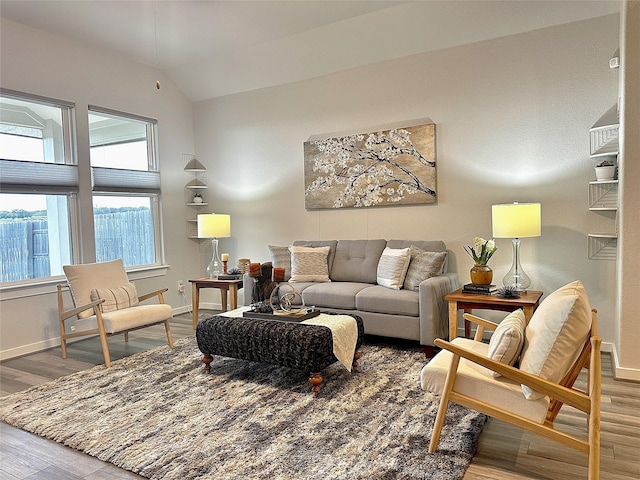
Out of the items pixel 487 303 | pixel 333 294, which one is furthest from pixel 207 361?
pixel 487 303

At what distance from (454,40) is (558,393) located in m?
3.51

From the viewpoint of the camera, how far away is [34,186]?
4.28m

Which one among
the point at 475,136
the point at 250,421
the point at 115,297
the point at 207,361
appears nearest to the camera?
the point at 250,421

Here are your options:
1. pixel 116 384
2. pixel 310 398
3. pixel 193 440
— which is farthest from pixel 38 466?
pixel 310 398

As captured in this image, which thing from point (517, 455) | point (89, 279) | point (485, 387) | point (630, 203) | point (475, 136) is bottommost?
point (517, 455)

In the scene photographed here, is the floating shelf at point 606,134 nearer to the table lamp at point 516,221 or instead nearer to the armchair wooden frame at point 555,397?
the table lamp at point 516,221

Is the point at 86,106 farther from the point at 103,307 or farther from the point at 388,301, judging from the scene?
the point at 388,301

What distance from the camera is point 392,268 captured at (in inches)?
166

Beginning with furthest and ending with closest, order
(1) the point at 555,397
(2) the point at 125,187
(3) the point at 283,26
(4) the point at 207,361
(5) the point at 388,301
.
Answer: (2) the point at 125,187
(3) the point at 283,26
(5) the point at 388,301
(4) the point at 207,361
(1) the point at 555,397

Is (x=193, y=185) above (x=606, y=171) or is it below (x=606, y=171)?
above

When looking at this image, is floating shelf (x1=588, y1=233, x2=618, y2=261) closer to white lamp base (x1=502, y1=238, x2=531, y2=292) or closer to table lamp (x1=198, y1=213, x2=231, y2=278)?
white lamp base (x1=502, y1=238, x2=531, y2=292)

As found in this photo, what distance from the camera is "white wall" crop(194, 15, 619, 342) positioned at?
3.88m

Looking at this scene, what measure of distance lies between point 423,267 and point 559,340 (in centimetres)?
213

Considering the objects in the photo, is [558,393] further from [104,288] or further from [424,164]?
[104,288]
